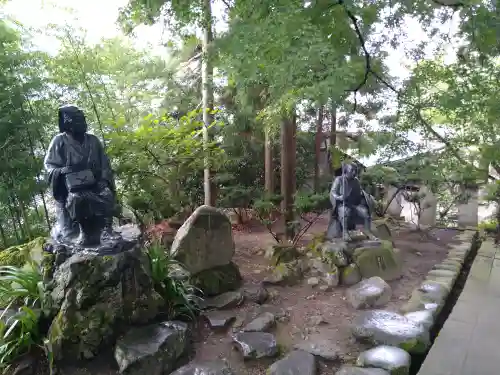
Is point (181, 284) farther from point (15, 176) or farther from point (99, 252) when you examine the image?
point (15, 176)

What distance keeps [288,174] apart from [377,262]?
1944 millimetres

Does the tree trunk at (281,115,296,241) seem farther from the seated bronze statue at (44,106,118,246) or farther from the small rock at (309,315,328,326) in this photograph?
the seated bronze statue at (44,106,118,246)

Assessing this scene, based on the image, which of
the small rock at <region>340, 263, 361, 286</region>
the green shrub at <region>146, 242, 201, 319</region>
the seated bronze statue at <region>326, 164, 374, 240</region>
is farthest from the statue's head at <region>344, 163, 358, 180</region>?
the green shrub at <region>146, 242, 201, 319</region>

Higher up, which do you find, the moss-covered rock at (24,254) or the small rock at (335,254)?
the moss-covered rock at (24,254)

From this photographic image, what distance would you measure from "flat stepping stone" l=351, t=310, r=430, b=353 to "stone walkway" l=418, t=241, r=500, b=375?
0.42 feet

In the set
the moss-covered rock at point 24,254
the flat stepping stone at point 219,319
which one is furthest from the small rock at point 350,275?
the moss-covered rock at point 24,254

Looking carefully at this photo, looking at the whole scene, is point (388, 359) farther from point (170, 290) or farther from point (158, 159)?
point (158, 159)

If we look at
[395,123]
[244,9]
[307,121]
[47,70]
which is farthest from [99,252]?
[307,121]

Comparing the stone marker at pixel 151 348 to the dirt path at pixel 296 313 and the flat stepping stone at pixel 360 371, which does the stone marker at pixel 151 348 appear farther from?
the flat stepping stone at pixel 360 371

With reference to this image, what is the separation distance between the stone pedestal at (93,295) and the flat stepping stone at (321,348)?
139cm

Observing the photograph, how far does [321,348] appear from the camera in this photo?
3.29 metres

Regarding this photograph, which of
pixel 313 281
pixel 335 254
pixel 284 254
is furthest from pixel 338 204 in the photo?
pixel 313 281

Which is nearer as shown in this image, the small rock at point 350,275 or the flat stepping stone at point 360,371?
the flat stepping stone at point 360,371

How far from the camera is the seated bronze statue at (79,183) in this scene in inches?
133
